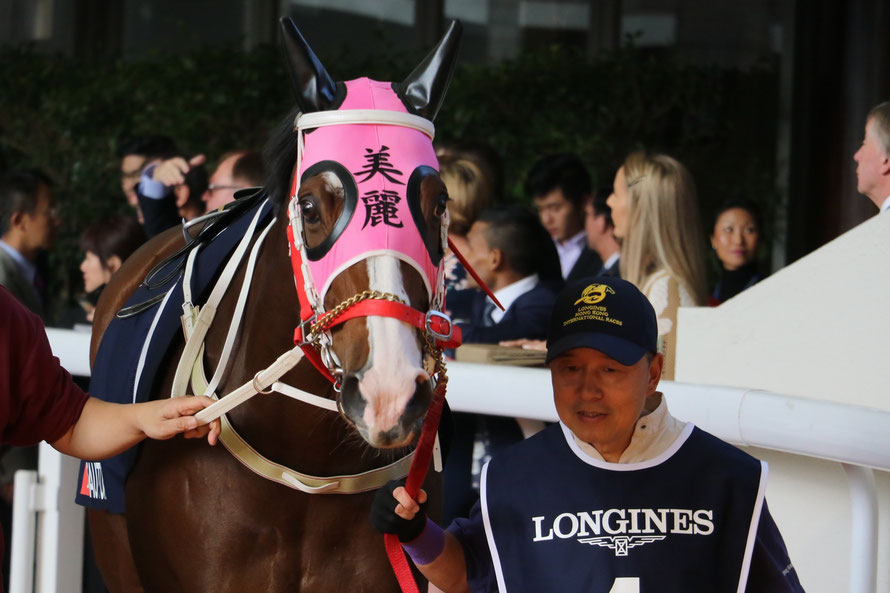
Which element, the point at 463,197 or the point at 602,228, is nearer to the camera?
the point at 463,197

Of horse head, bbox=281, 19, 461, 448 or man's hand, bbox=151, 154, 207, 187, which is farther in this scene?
man's hand, bbox=151, 154, 207, 187

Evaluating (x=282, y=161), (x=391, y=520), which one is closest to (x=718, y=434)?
(x=391, y=520)

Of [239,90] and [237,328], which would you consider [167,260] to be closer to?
[237,328]

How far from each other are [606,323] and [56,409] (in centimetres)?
115

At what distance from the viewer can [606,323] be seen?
2035 mm

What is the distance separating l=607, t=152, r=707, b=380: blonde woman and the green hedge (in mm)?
3513

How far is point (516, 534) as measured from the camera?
6.76ft

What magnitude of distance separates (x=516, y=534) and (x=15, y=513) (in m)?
1.76

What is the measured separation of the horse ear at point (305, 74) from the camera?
7.71 ft

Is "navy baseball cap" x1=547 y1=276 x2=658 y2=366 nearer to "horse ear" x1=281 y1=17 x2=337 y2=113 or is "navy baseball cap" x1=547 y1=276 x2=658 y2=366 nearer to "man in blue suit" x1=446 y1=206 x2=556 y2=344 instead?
"horse ear" x1=281 y1=17 x2=337 y2=113

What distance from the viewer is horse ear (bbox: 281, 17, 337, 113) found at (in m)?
2.35

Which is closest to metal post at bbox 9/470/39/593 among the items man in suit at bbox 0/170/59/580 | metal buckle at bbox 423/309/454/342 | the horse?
the horse

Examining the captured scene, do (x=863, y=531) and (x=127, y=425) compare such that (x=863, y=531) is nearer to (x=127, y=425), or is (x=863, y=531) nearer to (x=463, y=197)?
(x=127, y=425)

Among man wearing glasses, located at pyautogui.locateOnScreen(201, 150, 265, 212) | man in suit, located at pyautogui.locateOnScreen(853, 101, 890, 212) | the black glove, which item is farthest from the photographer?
man wearing glasses, located at pyautogui.locateOnScreen(201, 150, 265, 212)
